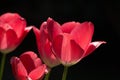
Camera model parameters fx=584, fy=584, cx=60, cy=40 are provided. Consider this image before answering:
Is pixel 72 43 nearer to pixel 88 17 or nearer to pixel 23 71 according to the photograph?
pixel 23 71

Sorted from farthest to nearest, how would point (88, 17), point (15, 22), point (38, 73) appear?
point (88, 17) → point (15, 22) → point (38, 73)

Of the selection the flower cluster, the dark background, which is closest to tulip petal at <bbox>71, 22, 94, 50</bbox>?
the flower cluster

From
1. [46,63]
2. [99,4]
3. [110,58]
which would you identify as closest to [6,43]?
[46,63]

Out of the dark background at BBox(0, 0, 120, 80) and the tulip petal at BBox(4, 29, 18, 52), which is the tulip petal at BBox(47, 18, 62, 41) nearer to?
the tulip petal at BBox(4, 29, 18, 52)

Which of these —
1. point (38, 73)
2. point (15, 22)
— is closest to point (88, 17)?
point (15, 22)

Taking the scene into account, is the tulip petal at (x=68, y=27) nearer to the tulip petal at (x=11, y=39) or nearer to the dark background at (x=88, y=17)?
the tulip petal at (x=11, y=39)

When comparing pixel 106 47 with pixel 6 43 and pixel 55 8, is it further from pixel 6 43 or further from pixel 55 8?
pixel 6 43

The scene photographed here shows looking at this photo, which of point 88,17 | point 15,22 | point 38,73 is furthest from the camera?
point 88,17

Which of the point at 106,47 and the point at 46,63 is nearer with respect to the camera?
the point at 46,63
